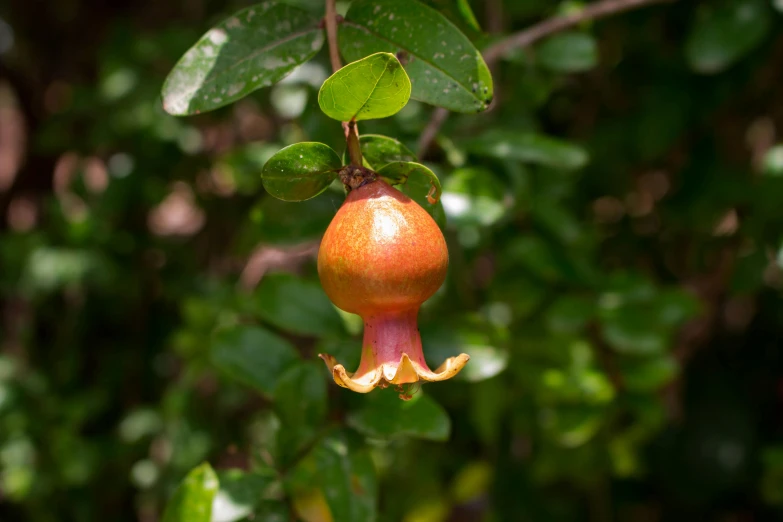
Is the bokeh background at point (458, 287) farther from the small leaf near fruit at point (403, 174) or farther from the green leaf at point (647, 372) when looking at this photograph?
the small leaf near fruit at point (403, 174)

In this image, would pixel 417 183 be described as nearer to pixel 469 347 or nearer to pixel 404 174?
pixel 404 174

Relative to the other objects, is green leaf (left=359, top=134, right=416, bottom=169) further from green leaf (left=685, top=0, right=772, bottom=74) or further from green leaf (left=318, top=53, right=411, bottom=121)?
green leaf (left=685, top=0, right=772, bottom=74)

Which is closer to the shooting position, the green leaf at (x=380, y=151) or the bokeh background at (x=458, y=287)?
the green leaf at (x=380, y=151)

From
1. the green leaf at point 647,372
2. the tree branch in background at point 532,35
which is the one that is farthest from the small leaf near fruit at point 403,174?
the green leaf at point 647,372

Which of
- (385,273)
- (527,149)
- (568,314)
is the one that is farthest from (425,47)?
(568,314)

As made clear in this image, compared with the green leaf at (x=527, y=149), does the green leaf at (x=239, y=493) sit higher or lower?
lower

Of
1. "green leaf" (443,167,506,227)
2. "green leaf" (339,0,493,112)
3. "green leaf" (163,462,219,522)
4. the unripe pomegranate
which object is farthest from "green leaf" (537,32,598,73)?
"green leaf" (163,462,219,522)

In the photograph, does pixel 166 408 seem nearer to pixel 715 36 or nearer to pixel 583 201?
pixel 583 201

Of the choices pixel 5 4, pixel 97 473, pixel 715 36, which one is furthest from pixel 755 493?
pixel 5 4
